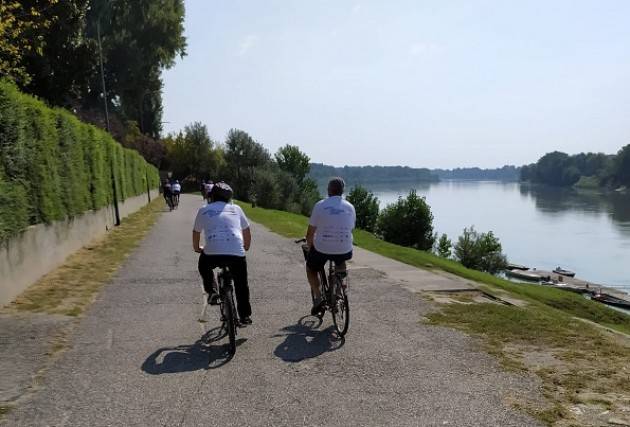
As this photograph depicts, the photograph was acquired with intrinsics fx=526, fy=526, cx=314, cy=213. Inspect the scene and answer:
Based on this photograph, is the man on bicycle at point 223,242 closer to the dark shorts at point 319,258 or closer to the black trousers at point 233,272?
the black trousers at point 233,272

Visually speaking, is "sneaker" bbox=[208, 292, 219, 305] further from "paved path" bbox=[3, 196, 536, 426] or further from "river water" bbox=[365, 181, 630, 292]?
"river water" bbox=[365, 181, 630, 292]

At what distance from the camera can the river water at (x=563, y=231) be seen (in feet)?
202

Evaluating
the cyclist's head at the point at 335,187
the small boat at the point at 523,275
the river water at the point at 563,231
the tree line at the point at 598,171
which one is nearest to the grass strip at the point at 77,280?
the cyclist's head at the point at 335,187

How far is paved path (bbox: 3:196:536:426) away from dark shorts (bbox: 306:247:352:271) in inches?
33.5

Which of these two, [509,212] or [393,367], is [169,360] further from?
[509,212]

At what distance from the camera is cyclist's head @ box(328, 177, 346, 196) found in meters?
6.62

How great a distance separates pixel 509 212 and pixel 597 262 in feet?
190

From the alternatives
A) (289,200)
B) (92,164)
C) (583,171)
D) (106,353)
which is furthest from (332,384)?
(583,171)

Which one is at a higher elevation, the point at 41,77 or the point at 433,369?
the point at 41,77

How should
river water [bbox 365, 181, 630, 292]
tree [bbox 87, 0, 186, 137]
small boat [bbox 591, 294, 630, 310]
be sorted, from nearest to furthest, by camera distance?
small boat [bbox 591, 294, 630, 310], tree [bbox 87, 0, 186, 137], river water [bbox 365, 181, 630, 292]

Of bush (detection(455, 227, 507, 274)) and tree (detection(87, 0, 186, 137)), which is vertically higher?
tree (detection(87, 0, 186, 137))

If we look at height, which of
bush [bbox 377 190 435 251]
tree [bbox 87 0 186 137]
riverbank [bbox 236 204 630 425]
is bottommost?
bush [bbox 377 190 435 251]

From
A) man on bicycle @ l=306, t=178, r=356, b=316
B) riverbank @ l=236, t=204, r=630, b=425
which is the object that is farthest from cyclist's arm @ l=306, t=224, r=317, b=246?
riverbank @ l=236, t=204, r=630, b=425

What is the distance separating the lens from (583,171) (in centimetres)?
19612
